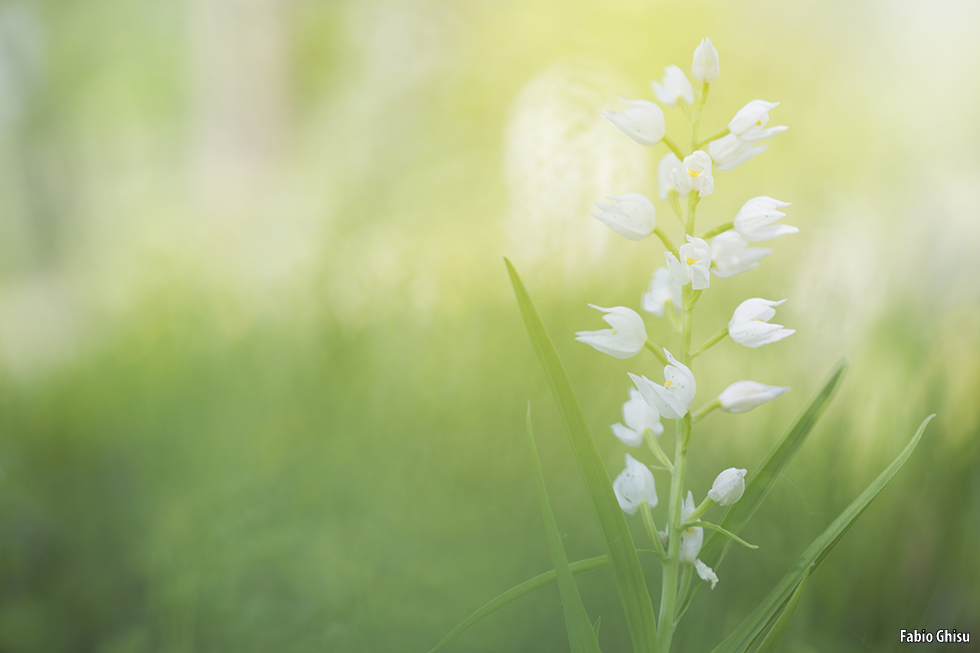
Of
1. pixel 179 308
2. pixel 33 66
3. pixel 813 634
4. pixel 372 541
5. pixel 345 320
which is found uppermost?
pixel 33 66

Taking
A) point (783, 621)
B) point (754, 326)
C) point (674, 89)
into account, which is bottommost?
point (783, 621)

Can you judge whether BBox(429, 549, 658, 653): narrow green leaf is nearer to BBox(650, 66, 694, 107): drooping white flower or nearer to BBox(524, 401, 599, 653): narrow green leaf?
BBox(524, 401, 599, 653): narrow green leaf

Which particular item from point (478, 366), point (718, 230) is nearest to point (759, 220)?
point (718, 230)

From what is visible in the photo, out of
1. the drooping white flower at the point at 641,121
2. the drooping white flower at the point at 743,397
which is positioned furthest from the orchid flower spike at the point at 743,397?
the drooping white flower at the point at 641,121

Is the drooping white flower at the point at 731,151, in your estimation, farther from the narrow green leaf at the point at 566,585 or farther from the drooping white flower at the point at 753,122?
the narrow green leaf at the point at 566,585

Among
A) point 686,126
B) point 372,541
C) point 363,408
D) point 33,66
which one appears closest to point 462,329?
point 363,408

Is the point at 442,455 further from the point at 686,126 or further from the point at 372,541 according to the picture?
the point at 686,126

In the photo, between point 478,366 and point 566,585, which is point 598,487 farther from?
point 478,366
